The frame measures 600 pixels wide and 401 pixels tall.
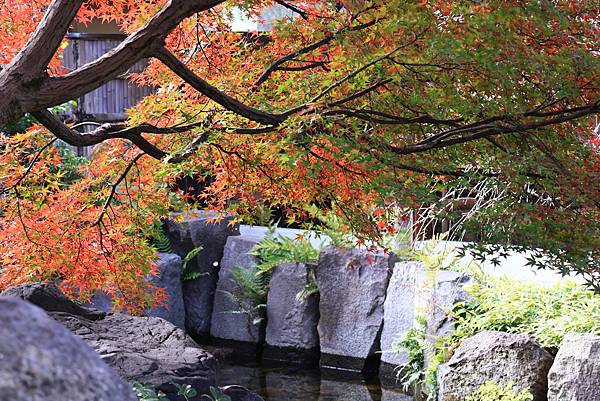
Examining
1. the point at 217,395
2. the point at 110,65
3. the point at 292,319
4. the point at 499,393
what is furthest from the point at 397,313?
the point at 110,65

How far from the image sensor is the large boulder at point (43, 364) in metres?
1.29

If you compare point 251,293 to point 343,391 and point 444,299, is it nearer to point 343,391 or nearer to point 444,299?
point 343,391

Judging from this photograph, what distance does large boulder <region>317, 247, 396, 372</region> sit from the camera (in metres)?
9.12

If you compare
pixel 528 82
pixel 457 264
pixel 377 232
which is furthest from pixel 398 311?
pixel 528 82

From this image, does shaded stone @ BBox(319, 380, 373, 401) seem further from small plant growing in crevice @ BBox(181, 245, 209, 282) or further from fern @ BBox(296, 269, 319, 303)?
small plant growing in crevice @ BBox(181, 245, 209, 282)

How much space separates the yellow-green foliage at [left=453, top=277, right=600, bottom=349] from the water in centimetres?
129

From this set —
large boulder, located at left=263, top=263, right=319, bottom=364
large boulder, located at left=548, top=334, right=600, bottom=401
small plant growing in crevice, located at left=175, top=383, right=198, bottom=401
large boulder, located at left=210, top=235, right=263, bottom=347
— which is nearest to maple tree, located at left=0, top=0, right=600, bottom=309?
small plant growing in crevice, located at left=175, top=383, right=198, bottom=401

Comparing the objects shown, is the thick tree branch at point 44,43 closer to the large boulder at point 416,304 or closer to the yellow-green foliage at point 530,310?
the yellow-green foliage at point 530,310

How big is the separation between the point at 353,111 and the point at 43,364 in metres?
2.87

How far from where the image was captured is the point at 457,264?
28.6ft

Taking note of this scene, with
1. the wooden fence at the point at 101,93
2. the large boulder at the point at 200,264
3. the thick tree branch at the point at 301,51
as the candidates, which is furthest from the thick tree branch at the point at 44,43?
the wooden fence at the point at 101,93

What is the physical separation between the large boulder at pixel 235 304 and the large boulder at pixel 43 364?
857 cm

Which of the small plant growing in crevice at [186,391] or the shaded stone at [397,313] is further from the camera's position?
the shaded stone at [397,313]

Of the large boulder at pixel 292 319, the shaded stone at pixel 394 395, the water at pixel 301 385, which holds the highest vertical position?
the large boulder at pixel 292 319
